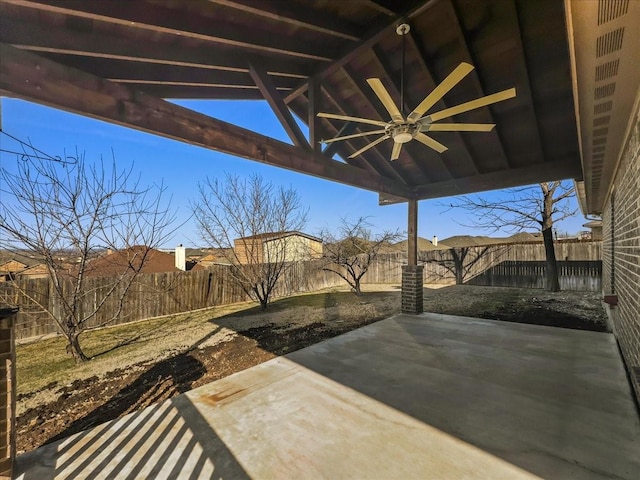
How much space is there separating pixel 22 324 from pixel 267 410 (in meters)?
5.86

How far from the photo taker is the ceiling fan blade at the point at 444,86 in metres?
2.21

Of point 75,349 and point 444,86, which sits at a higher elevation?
point 444,86

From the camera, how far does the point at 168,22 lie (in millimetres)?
2357

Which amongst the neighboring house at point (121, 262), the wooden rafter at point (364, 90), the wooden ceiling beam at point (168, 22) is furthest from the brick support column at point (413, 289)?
the neighboring house at point (121, 262)

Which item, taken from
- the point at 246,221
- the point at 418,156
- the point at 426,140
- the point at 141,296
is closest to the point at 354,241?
the point at 246,221

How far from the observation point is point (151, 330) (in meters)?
6.31

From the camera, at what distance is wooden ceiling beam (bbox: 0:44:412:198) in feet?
6.44

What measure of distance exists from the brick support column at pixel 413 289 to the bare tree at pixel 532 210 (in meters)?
5.07

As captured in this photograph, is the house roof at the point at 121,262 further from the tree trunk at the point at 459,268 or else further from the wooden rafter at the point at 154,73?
the tree trunk at the point at 459,268

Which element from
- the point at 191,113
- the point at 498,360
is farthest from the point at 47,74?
the point at 498,360

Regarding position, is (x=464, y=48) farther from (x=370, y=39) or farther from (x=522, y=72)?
(x=370, y=39)

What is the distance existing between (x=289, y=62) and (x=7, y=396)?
12.6 feet

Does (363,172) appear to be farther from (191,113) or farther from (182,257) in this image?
(182,257)

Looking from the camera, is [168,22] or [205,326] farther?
[205,326]
